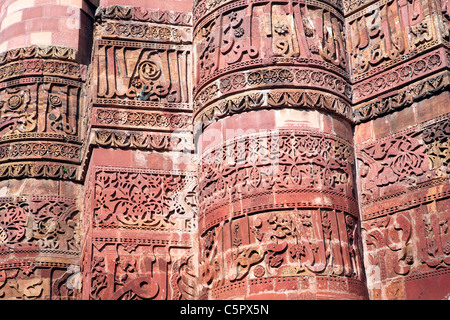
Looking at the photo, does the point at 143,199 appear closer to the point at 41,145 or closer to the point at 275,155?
the point at 275,155

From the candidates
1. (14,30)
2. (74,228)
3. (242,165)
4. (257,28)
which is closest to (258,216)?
(242,165)

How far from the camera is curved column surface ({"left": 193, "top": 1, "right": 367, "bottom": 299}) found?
1051 cm

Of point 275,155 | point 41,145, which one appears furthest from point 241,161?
point 41,145

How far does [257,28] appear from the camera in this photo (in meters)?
11.9

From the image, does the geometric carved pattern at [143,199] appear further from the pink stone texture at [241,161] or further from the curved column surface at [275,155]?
the curved column surface at [275,155]

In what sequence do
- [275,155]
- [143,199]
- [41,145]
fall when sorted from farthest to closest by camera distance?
[41,145], [143,199], [275,155]

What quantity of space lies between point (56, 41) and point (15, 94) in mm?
1221

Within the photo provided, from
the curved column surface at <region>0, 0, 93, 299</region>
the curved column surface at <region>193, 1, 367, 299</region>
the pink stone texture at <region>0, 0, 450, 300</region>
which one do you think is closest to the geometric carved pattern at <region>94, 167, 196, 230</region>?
the pink stone texture at <region>0, 0, 450, 300</region>

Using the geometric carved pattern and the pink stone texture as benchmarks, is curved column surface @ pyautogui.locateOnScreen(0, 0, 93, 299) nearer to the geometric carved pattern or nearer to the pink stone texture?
the pink stone texture

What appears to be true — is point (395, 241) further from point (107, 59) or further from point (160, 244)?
point (107, 59)

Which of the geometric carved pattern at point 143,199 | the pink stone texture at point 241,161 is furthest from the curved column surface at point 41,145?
the geometric carved pattern at point 143,199

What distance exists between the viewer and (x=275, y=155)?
11.1 m

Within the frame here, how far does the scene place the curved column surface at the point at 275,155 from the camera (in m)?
10.5

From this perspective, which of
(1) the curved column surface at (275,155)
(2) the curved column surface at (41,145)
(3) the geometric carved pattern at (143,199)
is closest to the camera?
(1) the curved column surface at (275,155)
